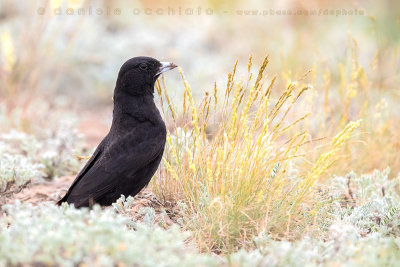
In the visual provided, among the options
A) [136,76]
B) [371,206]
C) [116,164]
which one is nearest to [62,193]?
A: [116,164]

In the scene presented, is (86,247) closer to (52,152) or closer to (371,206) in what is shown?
(371,206)

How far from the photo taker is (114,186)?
3.97 metres

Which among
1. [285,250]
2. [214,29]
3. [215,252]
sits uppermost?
[214,29]

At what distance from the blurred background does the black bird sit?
1.63 metres

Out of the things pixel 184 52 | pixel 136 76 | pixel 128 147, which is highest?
pixel 136 76

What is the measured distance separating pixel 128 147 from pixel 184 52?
18.7 ft

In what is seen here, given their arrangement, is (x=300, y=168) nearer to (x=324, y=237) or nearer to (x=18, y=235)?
(x=324, y=237)

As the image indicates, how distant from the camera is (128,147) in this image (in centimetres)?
404

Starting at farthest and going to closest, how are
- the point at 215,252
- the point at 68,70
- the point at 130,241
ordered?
1. the point at 68,70
2. the point at 215,252
3. the point at 130,241

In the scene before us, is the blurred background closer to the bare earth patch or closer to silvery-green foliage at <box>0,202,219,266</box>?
the bare earth patch

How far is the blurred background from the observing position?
609 cm

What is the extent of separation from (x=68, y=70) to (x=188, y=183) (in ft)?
17.9

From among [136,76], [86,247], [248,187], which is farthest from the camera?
[136,76]

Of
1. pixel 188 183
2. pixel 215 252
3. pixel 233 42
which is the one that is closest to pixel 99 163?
pixel 188 183
